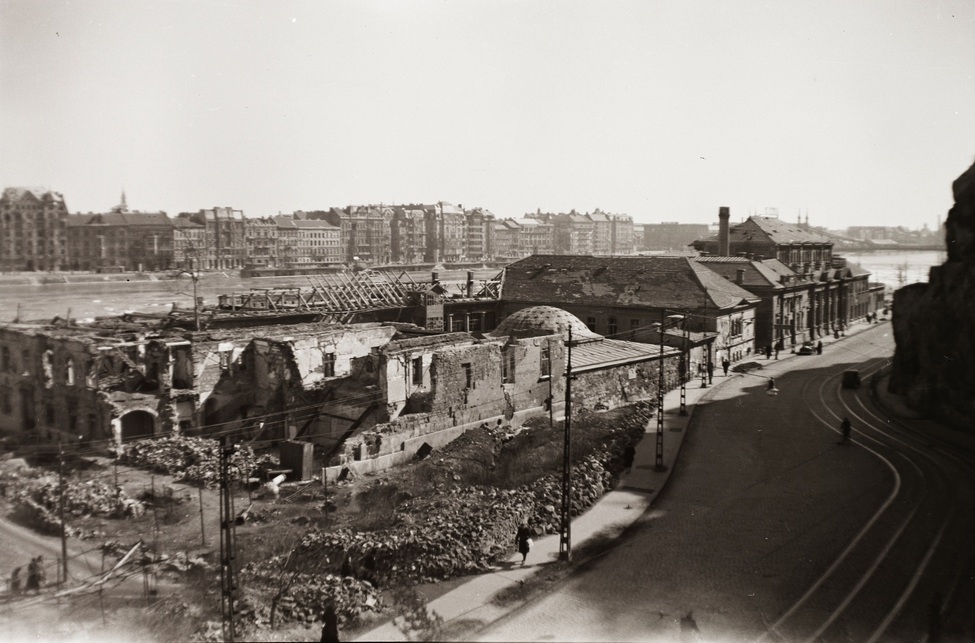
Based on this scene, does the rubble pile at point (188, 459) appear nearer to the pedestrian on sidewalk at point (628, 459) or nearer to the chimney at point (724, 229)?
the pedestrian on sidewalk at point (628, 459)

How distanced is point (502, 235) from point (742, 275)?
103635mm

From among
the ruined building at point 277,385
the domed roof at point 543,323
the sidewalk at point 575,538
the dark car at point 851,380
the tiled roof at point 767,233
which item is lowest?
the sidewalk at point 575,538

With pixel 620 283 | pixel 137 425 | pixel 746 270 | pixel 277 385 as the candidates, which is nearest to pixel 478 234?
pixel 746 270

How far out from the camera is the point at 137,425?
31.9 meters

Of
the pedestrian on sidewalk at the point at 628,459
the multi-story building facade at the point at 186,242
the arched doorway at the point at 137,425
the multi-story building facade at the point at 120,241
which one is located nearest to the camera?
the pedestrian on sidewalk at the point at 628,459

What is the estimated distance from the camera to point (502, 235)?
6491 inches

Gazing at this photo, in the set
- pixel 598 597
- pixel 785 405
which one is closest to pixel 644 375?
pixel 785 405

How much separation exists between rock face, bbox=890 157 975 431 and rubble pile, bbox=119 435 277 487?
3287 centimetres

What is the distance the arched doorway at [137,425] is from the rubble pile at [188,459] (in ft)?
4.21

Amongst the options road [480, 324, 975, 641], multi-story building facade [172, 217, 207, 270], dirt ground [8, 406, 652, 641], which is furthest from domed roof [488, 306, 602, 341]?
multi-story building facade [172, 217, 207, 270]

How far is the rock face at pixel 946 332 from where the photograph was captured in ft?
119

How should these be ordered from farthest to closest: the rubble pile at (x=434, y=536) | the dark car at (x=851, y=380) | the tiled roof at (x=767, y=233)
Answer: the tiled roof at (x=767, y=233) → the dark car at (x=851, y=380) → the rubble pile at (x=434, y=536)

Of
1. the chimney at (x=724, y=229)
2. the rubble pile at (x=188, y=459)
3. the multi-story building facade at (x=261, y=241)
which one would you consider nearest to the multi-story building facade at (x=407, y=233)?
the multi-story building facade at (x=261, y=241)

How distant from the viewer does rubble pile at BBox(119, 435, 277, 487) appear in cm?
2800
